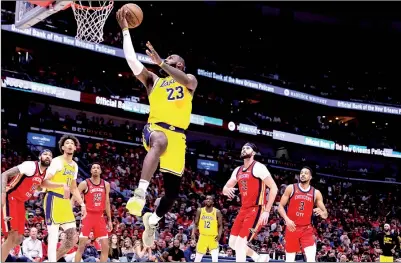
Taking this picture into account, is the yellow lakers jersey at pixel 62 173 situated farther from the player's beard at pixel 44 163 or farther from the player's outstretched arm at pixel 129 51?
the player's outstretched arm at pixel 129 51

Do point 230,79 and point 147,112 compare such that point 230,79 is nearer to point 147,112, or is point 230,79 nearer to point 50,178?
point 147,112

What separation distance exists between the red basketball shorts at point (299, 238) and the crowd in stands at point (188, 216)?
3.78m

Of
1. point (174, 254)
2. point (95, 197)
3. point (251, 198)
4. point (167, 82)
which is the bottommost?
point (174, 254)

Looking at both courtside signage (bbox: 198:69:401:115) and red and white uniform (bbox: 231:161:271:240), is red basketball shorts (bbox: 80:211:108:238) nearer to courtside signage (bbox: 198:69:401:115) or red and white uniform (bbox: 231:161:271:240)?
red and white uniform (bbox: 231:161:271:240)

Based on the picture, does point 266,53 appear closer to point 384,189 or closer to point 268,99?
point 268,99

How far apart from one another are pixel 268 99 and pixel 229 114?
4220mm

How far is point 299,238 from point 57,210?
14.1 ft

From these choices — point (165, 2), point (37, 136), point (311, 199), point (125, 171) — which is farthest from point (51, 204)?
point (165, 2)

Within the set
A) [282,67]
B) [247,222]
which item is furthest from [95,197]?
[282,67]

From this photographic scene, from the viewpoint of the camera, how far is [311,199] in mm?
10484

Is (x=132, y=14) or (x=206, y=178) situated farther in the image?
(x=206, y=178)

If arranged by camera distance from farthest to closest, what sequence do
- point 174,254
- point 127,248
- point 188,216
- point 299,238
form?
point 188,216 → point 127,248 → point 174,254 → point 299,238

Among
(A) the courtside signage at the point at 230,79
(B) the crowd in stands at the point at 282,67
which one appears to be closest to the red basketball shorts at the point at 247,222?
(A) the courtside signage at the point at 230,79

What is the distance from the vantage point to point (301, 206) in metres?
10.5
